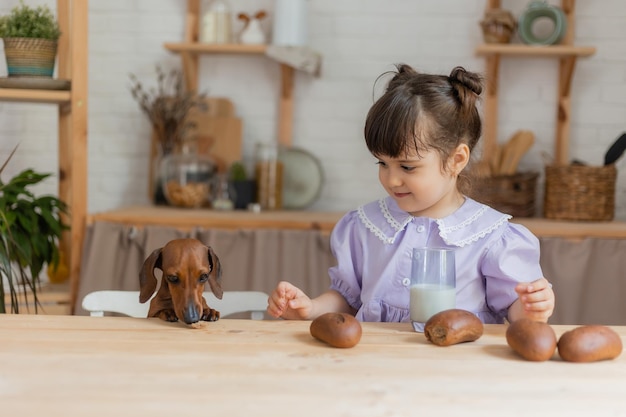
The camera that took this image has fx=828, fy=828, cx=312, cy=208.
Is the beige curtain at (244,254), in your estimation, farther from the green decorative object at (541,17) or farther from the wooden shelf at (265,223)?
the green decorative object at (541,17)

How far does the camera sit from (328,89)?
139 inches

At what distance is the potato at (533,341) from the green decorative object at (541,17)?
2.26 m

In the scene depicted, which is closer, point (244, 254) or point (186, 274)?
point (186, 274)

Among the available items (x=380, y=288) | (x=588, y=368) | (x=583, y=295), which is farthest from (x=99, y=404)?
(x=583, y=295)

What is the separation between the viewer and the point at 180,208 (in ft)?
10.8

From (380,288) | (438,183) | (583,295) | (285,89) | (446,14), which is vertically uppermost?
(446,14)

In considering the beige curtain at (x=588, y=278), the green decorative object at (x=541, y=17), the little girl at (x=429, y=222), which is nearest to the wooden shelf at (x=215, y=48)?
the green decorative object at (x=541, y=17)

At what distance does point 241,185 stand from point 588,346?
2273 millimetres

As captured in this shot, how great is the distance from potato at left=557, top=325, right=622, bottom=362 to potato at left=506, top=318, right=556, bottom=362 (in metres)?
0.02

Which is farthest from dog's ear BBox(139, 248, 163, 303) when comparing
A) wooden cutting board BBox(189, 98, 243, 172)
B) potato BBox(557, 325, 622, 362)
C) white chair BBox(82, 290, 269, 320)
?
wooden cutting board BBox(189, 98, 243, 172)

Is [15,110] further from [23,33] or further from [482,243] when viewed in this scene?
[482,243]

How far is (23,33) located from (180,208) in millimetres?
912

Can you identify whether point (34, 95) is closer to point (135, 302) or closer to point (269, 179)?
point (269, 179)

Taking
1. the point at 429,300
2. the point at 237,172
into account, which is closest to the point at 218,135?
the point at 237,172
